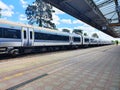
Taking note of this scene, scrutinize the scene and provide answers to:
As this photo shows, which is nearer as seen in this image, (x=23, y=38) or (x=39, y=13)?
(x=23, y=38)

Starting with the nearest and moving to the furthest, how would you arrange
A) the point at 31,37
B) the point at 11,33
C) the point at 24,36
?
the point at 11,33 → the point at 24,36 → the point at 31,37

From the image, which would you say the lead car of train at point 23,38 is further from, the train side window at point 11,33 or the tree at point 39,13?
the tree at point 39,13

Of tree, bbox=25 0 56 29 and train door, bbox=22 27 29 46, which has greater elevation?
tree, bbox=25 0 56 29

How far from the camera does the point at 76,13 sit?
27.3 metres

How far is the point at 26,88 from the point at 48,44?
58.6 ft

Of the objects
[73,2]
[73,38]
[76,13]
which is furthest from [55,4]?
[73,38]

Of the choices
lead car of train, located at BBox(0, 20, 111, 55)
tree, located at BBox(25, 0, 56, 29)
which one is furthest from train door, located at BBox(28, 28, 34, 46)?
tree, located at BBox(25, 0, 56, 29)

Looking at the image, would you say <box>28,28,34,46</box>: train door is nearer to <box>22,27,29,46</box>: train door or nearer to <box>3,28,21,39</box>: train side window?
<box>22,27,29,46</box>: train door

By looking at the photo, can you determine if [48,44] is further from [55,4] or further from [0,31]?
[0,31]

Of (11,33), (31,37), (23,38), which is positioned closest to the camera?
(11,33)

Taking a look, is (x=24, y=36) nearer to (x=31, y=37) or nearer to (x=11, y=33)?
(x=31, y=37)

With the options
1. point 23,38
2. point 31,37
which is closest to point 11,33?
point 23,38

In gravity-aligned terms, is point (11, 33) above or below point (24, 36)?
above

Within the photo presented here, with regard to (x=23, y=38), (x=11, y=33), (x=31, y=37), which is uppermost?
(x=11, y=33)
